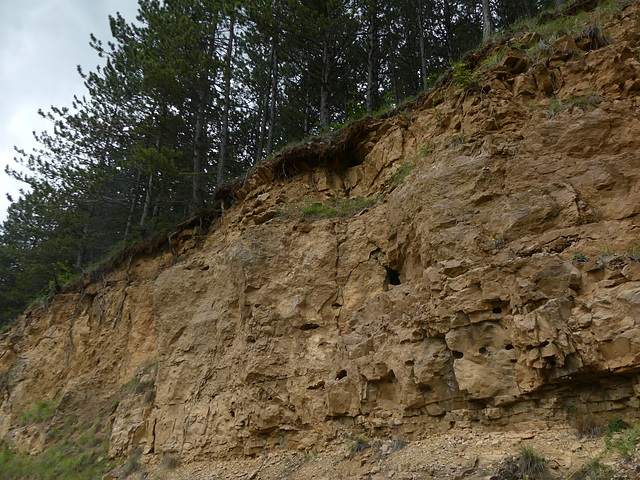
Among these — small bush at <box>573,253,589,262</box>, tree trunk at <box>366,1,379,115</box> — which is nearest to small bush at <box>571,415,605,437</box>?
small bush at <box>573,253,589,262</box>

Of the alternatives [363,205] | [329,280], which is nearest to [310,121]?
[363,205]

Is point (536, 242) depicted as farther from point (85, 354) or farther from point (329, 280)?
point (85, 354)

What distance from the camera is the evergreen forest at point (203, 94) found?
50.9ft

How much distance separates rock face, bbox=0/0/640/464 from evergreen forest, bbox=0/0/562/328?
4.06 meters

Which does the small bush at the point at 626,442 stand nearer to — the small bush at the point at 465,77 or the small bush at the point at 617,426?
the small bush at the point at 617,426

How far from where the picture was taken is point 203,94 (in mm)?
17781

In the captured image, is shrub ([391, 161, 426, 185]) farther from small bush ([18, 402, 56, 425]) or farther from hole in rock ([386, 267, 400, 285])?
small bush ([18, 402, 56, 425])

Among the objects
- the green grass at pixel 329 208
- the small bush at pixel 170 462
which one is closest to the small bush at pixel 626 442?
the green grass at pixel 329 208

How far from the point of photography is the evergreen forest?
15500 mm

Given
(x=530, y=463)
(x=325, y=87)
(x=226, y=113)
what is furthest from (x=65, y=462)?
(x=325, y=87)

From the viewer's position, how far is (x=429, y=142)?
31.2 ft

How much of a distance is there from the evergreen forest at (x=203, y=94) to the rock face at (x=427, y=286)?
13.3ft

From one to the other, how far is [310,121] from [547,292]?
15907mm

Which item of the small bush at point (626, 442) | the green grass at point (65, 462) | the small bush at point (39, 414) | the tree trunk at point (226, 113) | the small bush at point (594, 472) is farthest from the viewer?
the tree trunk at point (226, 113)
